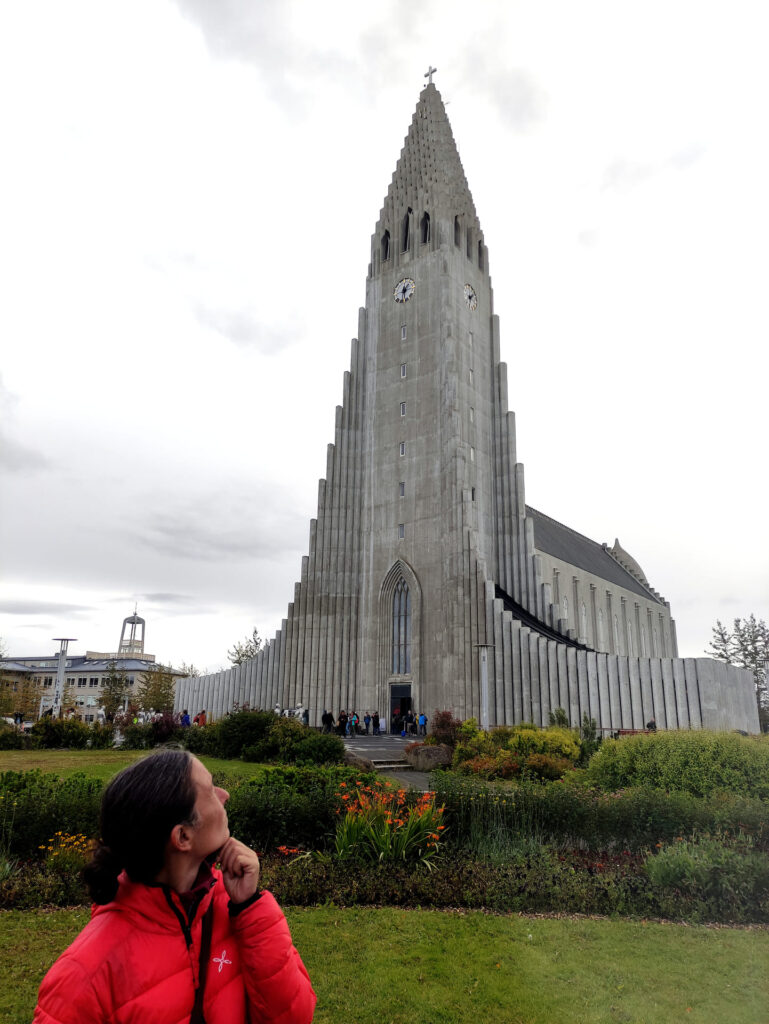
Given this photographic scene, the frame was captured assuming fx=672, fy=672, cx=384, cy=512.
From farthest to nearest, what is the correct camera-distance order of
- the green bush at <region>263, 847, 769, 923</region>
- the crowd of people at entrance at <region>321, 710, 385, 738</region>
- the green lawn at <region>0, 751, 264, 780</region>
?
the crowd of people at entrance at <region>321, 710, 385, 738</region> → the green lawn at <region>0, 751, 264, 780</region> → the green bush at <region>263, 847, 769, 923</region>

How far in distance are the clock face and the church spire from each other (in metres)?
2.25

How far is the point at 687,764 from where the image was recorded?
12.7 m

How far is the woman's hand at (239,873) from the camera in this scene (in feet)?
7.52

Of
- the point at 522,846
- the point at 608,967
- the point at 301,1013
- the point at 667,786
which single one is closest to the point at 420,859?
the point at 522,846

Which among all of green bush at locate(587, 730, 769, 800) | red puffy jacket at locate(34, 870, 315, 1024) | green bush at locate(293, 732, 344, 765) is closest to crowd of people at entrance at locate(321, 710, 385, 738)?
green bush at locate(293, 732, 344, 765)

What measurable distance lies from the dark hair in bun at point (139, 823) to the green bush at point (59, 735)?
93.9 ft

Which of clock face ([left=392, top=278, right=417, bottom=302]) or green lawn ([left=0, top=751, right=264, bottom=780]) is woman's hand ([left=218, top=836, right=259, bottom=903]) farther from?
clock face ([left=392, top=278, right=417, bottom=302])

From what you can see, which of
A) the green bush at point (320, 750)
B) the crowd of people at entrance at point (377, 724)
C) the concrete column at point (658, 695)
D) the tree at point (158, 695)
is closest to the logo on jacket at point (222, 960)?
the green bush at point (320, 750)

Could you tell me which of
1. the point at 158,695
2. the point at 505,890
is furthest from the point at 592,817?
the point at 158,695

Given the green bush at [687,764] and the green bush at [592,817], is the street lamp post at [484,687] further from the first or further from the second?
the green bush at [592,817]

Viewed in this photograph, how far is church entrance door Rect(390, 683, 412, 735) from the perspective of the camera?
134 ft

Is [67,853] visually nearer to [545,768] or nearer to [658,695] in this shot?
[545,768]

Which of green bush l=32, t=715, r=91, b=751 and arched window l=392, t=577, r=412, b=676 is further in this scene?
arched window l=392, t=577, r=412, b=676

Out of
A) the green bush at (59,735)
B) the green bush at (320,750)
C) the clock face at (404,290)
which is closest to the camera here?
the green bush at (320,750)
